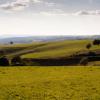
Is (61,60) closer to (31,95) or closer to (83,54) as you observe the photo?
(83,54)

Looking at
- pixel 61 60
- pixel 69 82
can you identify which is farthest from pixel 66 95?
pixel 61 60

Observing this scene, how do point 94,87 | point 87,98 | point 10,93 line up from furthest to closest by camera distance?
point 94,87 < point 10,93 < point 87,98

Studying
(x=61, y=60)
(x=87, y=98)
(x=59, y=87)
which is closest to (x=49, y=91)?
(x=59, y=87)

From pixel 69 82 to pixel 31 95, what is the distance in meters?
7.67

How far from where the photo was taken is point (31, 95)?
23438mm

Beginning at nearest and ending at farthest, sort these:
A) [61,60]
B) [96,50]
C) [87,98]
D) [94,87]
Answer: [87,98]
[94,87]
[61,60]
[96,50]

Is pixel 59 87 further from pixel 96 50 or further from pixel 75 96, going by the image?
pixel 96 50

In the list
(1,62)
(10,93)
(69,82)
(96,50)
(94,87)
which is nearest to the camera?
(10,93)

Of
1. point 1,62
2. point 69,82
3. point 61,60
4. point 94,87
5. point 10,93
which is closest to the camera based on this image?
point 10,93

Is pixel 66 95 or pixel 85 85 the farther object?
pixel 85 85

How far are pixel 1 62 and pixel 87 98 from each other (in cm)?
5768

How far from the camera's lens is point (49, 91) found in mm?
25188

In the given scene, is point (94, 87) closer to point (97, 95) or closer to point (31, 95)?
point (97, 95)

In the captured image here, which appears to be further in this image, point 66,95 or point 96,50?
point 96,50
